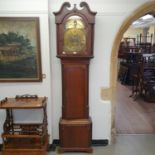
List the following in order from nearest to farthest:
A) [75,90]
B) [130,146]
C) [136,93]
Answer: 1. [75,90]
2. [130,146]
3. [136,93]

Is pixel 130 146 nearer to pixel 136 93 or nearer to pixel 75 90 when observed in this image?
pixel 75 90

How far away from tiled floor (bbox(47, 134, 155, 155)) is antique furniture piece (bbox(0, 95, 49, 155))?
294mm

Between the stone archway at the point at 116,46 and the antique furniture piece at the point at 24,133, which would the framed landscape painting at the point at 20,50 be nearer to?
the antique furniture piece at the point at 24,133

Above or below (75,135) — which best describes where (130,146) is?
below

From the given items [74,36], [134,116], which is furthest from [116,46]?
[134,116]

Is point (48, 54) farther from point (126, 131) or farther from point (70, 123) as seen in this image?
point (126, 131)

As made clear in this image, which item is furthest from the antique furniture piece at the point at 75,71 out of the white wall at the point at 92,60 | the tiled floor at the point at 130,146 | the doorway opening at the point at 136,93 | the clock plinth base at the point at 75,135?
the doorway opening at the point at 136,93

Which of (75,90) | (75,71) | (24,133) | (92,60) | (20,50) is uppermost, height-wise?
(20,50)

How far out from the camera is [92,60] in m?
3.05

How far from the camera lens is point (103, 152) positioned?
124 inches

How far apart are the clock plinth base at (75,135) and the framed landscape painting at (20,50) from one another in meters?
0.75

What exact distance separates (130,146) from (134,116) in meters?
1.40

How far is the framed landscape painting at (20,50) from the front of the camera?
2.85 m

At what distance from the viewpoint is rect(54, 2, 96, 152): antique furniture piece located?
2801 millimetres
